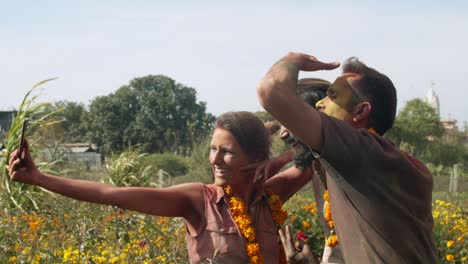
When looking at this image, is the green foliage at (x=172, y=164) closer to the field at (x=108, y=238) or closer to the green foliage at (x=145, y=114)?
the field at (x=108, y=238)

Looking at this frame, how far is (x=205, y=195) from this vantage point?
11.5ft

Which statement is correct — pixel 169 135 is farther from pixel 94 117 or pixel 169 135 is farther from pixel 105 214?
pixel 105 214

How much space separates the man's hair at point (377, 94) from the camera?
8.75 ft

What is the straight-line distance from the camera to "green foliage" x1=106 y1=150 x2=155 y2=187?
13891 millimetres

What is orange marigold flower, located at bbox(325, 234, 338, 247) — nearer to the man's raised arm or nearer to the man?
the man

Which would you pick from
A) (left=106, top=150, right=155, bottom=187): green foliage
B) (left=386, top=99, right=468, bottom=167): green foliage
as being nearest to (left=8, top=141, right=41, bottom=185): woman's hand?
(left=106, top=150, right=155, bottom=187): green foliage

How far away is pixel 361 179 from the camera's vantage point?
233 centimetres

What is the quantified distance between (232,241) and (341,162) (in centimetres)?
123

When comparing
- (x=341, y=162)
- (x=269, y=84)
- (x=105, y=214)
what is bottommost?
(x=105, y=214)

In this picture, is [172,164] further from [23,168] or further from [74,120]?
[74,120]

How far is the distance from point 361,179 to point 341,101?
40 centimetres

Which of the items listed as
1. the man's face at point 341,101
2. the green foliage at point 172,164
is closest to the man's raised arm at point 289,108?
the man's face at point 341,101

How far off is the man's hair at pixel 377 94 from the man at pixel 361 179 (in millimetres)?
199

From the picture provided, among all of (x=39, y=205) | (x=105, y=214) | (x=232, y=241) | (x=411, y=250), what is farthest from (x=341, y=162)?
(x=39, y=205)
